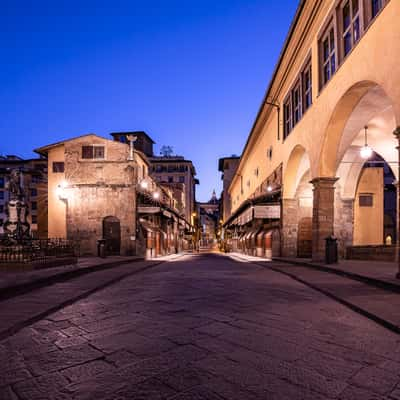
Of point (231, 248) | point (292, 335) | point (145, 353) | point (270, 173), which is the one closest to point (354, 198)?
point (270, 173)

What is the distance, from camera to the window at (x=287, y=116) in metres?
19.6

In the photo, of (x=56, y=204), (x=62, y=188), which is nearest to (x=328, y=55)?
(x=62, y=188)

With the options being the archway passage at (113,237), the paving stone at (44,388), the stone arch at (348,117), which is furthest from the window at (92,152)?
the paving stone at (44,388)

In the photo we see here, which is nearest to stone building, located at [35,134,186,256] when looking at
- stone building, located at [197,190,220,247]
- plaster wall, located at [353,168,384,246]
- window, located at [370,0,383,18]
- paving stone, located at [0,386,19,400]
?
plaster wall, located at [353,168,384,246]

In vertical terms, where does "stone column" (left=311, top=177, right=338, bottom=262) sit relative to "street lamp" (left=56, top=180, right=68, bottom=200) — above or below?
below

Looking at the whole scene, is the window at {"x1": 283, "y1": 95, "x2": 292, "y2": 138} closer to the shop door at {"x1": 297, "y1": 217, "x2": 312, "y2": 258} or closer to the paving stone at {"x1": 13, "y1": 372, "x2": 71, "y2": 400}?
the shop door at {"x1": 297, "y1": 217, "x2": 312, "y2": 258}

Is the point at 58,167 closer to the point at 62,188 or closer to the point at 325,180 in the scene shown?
the point at 62,188

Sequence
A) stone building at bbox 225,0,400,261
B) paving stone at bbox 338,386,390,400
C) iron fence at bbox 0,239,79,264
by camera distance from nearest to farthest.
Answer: paving stone at bbox 338,386,390,400 → stone building at bbox 225,0,400,261 → iron fence at bbox 0,239,79,264

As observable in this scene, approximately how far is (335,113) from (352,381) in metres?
10.8

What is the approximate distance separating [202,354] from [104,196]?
22215 millimetres

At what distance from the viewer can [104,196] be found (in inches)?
967

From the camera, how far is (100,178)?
24812 mm

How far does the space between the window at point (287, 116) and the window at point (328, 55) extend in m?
5.26

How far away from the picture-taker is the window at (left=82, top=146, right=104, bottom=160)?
25.1 meters
